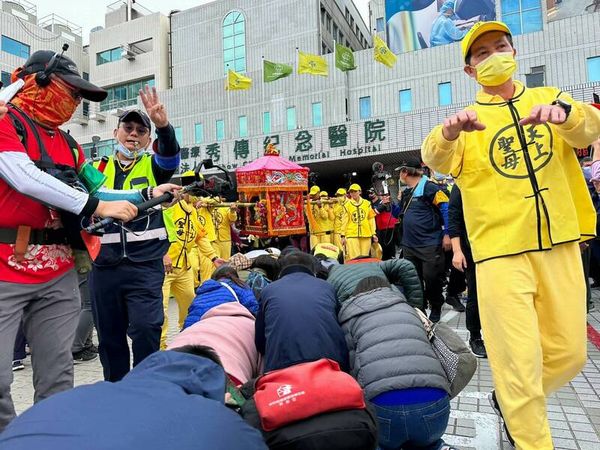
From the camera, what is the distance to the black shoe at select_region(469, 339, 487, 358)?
4.01 m

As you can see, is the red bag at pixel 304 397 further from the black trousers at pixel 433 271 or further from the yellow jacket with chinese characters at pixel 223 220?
the yellow jacket with chinese characters at pixel 223 220

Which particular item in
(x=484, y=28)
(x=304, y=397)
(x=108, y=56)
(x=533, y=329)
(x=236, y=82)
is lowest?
(x=304, y=397)

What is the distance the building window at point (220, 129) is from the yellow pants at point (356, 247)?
1685 centimetres

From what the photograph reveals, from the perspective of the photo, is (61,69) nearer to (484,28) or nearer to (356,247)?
(484,28)

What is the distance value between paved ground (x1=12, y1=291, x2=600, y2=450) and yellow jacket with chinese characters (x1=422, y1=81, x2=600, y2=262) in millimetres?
1180

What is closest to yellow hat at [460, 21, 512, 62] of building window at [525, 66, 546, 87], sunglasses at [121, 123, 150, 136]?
sunglasses at [121, 123, 150, 136]

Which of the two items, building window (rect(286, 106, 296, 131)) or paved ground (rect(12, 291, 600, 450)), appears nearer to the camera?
paved ground (rect(12, 291, 600, 450))

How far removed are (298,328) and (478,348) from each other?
100 inches

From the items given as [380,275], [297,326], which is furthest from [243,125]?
[297,326]

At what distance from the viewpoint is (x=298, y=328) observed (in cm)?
227

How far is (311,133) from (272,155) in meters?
10.5

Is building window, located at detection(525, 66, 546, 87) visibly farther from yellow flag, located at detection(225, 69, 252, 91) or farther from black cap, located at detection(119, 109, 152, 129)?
black cap, located at detection(119, 109, 152, 129)

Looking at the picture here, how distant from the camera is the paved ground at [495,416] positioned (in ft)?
8.29

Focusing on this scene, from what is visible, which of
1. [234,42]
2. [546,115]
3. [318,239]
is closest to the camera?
[546,115]
